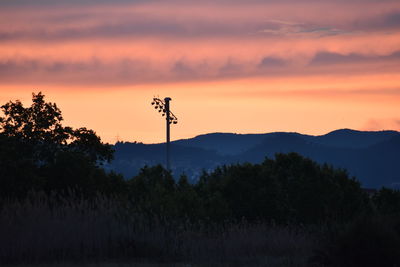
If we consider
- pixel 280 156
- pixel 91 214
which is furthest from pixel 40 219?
pixel 280 156

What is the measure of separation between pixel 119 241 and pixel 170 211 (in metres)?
9.44

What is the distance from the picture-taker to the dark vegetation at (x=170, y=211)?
17531mm

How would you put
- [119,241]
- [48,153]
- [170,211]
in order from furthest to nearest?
[48,153] → [170,211] → [119,241]

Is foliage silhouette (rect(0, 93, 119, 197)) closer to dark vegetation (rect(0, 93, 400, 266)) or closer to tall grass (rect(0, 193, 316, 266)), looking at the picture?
dark vegetation (rect(0, 93, 400, 266))

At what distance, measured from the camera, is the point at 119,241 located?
60.5 feet

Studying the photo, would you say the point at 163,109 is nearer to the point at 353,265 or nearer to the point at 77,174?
the point at 77,174

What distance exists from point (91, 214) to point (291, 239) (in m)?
5.38

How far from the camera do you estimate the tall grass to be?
1784cm

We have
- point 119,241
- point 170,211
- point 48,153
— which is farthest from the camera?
point 48,153

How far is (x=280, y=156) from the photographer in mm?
33469

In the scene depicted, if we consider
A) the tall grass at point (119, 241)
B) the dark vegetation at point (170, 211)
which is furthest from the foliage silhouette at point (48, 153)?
the tall grass at point (119, 241)

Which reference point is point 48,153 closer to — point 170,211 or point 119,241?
point 170,211

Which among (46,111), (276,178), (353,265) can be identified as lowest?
(353,265)

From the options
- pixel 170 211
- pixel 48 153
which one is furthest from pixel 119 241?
pixel 48 153
